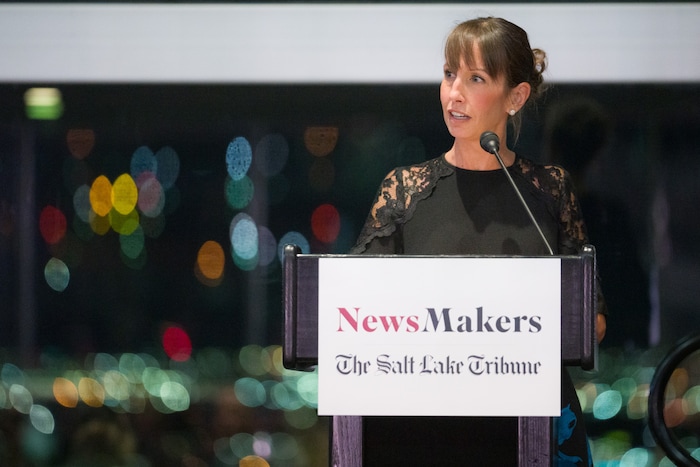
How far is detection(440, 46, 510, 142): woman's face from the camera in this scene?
67.3 inches

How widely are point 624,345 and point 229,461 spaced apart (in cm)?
154

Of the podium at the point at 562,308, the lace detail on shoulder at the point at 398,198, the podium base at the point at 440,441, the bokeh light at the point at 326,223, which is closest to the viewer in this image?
the podium at the point at 562,308

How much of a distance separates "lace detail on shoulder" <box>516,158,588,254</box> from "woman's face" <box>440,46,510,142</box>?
125mm

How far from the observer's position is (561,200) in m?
1.79

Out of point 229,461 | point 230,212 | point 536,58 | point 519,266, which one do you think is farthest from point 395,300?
point 229,461

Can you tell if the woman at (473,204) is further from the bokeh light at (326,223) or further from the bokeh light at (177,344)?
the bokeh light at (177,344)

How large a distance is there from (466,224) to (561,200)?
20 centimetres

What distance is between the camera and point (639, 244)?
3445 millimetres

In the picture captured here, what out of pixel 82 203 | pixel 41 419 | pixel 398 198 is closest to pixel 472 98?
pixel 398 198

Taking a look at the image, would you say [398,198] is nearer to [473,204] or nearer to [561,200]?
[473,204]

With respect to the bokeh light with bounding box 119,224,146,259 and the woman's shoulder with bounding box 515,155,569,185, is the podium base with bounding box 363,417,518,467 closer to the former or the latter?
the woman's shoulder with bounding box 515,155,569,185

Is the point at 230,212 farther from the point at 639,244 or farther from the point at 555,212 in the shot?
the point at 555,212

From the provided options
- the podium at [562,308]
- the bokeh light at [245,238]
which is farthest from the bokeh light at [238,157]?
the podium at [562,308]

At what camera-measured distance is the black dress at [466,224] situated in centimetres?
165
